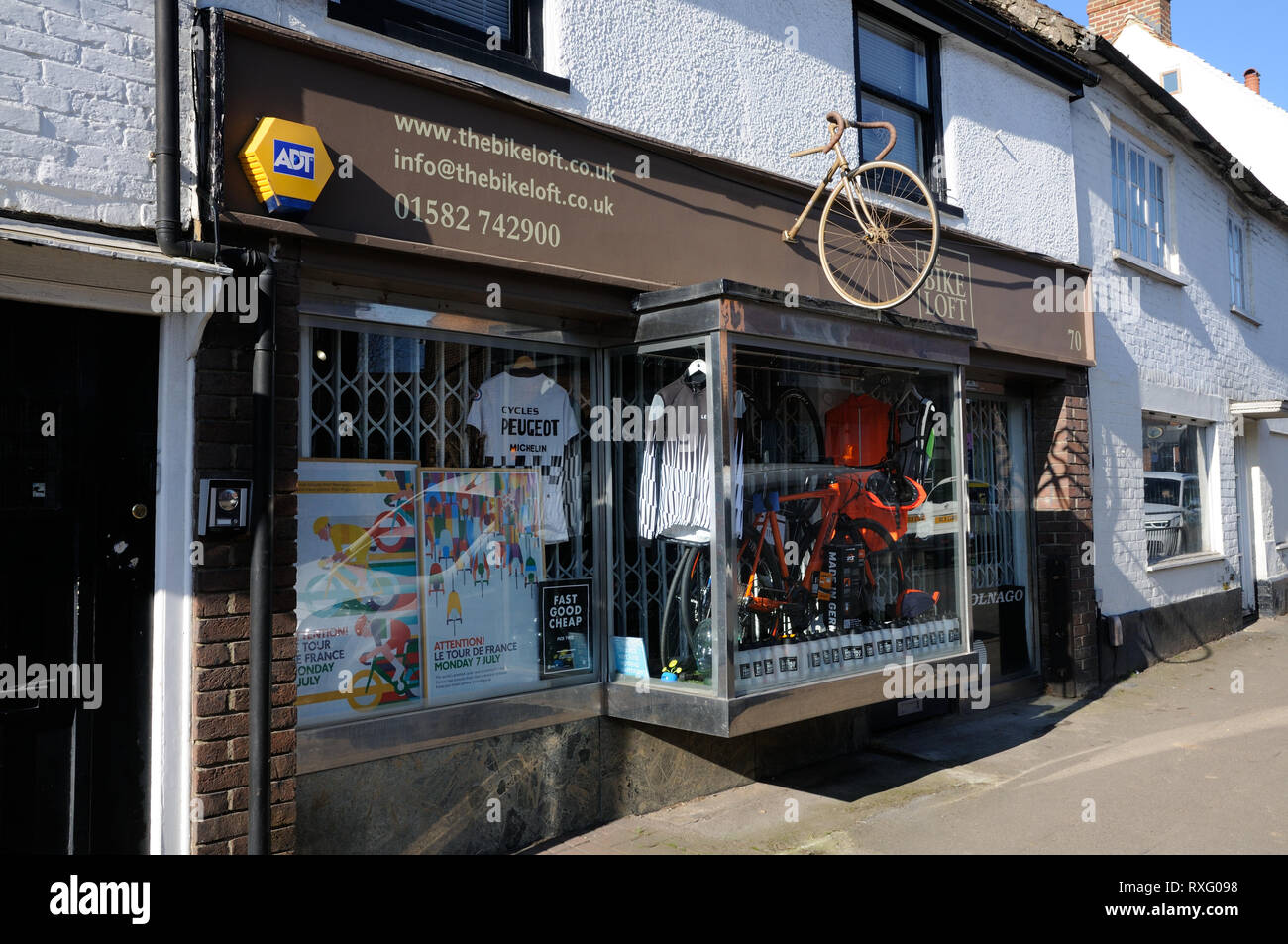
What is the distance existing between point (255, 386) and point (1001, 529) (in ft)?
23.7

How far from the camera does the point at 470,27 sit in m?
5.39

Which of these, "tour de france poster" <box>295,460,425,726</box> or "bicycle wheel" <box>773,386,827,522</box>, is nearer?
"tour de france poster" <box>295,460,425,726</box>

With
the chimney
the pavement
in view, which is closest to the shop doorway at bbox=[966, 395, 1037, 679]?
the pavement

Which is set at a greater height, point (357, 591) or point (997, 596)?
point (357, 591)

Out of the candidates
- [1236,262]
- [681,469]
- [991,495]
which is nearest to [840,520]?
[681,469]

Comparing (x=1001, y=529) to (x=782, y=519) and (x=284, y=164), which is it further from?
(x=284, y=164)

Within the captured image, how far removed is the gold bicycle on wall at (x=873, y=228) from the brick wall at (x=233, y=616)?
370cm

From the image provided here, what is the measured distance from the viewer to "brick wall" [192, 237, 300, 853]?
406cm

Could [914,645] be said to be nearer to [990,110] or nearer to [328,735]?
[328,735]

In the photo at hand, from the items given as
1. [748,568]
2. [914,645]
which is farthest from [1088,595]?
[748,568]

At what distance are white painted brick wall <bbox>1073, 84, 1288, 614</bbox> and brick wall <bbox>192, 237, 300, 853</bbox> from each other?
8058 mm

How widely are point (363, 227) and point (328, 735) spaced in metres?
2.30

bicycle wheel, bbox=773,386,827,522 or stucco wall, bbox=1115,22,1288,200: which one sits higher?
stucco wall, bbox=1115,22,1288,200

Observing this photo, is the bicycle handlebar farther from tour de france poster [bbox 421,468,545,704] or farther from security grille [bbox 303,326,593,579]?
tour de france poster [bbox 421,468,545,704]
